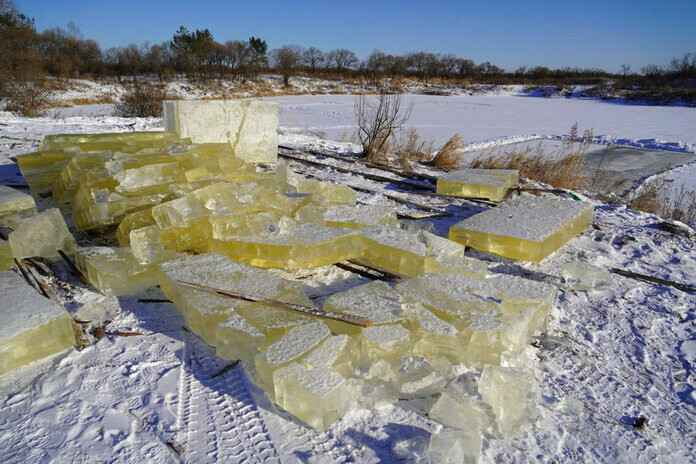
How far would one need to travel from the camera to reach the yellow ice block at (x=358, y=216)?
363 centimetres

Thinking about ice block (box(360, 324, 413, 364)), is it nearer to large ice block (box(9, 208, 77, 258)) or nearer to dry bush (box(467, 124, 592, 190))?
large ice block (box(9, 208, 77, 258))

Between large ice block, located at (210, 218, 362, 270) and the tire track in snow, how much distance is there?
39.2 inches

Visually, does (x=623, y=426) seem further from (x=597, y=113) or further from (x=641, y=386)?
(x=597, y=113)

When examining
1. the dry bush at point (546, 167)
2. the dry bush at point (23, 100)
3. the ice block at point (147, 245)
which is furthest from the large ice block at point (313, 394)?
the dry bush at point (23, 100)

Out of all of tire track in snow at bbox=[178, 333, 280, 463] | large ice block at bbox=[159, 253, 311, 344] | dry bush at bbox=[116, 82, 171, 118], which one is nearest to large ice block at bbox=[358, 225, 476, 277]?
large ice block at bbox=[159, 253, 311, 344]

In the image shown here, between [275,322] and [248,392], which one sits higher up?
[275,322]

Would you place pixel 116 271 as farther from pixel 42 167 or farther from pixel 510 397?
pixel 42 167

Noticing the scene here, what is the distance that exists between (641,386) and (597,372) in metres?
0.20

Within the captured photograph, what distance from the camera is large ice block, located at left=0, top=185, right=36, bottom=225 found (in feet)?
11.2

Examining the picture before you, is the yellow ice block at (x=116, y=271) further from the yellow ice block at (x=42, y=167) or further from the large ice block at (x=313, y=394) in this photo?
the yellow ice block at (x=42, y=167)

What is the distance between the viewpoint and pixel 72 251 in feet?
10.4

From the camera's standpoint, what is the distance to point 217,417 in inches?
70.5

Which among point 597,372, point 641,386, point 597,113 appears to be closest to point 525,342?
point 597,372

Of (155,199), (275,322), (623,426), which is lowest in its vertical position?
(623,426)
